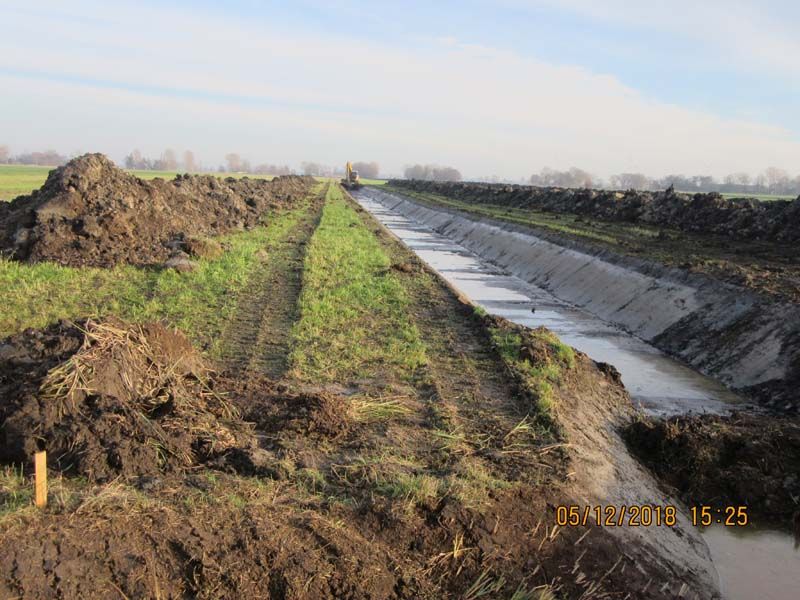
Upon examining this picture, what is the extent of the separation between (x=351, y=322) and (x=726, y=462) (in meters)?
6.11

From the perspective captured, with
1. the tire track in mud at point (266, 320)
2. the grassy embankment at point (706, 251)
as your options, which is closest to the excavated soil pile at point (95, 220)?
the tire track in mud at point (266, 320)

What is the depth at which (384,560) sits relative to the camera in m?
4.35

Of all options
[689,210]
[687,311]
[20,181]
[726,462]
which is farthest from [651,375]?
[20,181]

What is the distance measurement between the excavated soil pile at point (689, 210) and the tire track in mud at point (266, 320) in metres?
16.6

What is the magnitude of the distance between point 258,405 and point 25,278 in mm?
8491

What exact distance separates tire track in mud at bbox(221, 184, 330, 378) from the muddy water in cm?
Answer: 522

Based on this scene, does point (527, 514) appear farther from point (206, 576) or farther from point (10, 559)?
point (10, 559)

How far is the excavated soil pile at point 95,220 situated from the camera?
1467 cm

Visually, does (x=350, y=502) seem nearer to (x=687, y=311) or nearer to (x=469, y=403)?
(x=469, y=403)

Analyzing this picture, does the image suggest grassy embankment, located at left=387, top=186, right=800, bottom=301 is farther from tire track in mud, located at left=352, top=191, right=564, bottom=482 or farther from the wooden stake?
the wooden stake

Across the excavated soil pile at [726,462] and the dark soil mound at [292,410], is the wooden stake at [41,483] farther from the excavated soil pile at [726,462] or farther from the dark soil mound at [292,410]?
the excavated soil pile at [726,462]

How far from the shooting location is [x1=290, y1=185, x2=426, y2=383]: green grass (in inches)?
344

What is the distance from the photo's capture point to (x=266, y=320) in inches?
429
